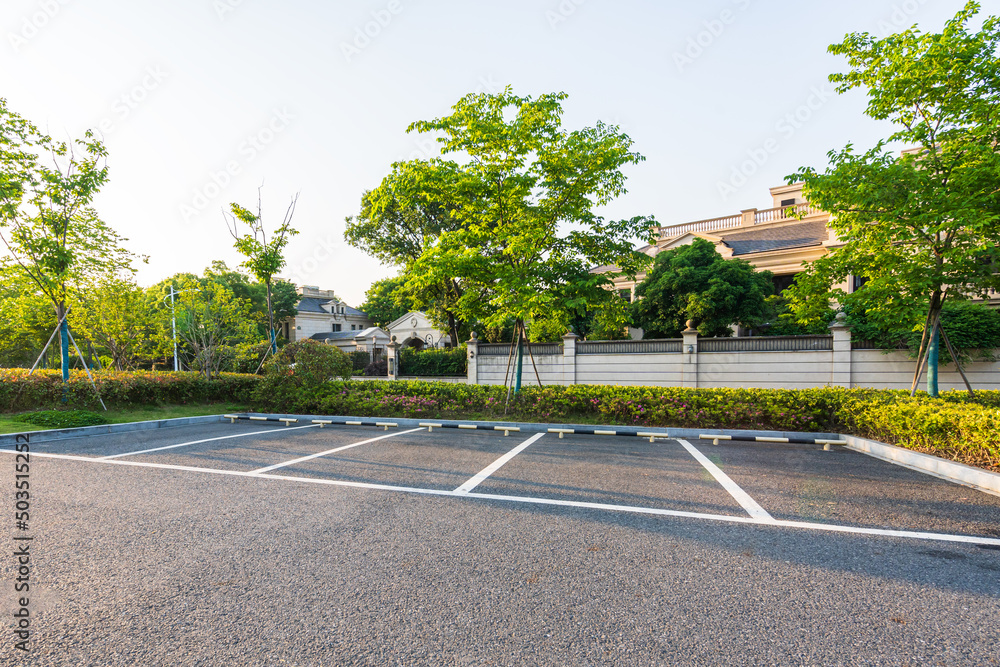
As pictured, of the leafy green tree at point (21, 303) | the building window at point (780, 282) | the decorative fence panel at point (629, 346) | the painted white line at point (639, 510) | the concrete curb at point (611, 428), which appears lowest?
the concrete curb at point (611, 428)

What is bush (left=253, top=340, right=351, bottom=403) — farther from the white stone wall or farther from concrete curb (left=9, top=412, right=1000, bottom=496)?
the white stone wall

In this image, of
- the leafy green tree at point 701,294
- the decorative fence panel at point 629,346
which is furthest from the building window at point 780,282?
the decorative fence panel at point 629,346

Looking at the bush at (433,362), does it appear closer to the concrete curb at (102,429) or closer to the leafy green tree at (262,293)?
the concrete curb at (102,429)

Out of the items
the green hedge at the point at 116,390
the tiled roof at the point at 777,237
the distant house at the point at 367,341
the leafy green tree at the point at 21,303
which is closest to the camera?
the green hedge at the point at 116,390

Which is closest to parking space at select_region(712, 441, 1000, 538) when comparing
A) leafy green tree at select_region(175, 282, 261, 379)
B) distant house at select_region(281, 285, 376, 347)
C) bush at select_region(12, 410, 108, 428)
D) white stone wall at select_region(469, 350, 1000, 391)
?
white stone wall at select_region(469, 350, 1000, 391)

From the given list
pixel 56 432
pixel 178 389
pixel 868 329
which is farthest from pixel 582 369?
pixel 56 432

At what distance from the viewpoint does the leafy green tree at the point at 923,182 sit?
7127mm

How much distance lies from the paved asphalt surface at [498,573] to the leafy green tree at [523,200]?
559 centimetres

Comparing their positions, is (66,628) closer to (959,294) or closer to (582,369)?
(959,294)

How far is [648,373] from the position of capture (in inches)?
610

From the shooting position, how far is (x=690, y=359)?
1495cm

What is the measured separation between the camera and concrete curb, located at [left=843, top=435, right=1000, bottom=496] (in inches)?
202

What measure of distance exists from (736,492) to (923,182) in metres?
6.63

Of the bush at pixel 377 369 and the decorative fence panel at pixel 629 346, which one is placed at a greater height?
the decorative fence panel at pixel 629 346
